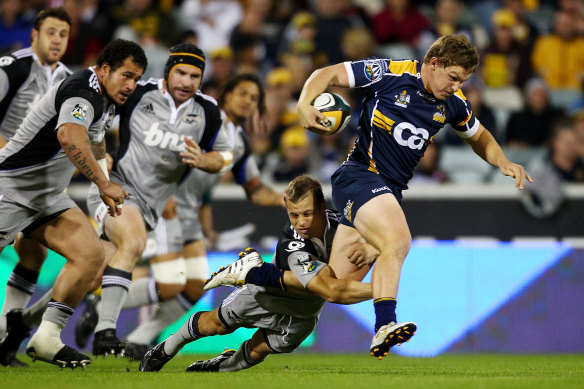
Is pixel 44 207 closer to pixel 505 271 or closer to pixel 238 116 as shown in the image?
pixel 238 116

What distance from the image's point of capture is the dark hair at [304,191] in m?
6.81

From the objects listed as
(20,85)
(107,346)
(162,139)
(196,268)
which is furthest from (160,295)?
(20,85)

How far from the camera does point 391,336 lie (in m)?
5.79

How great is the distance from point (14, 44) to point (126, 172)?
259 inches

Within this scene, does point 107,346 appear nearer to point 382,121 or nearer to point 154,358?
point 154,358

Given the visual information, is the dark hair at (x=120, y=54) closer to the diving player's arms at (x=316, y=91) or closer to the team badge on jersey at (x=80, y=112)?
the team badge on jersey at (x=80, y=112)

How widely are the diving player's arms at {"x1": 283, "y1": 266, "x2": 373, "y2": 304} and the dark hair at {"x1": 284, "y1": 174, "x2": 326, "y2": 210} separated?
556 mm

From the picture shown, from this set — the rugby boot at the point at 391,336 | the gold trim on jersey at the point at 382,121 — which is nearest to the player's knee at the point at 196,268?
the gold trim on jersey at the point at 382,121

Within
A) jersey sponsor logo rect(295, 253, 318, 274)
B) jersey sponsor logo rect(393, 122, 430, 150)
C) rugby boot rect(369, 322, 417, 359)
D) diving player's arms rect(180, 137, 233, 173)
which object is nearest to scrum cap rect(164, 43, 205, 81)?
diving player's arms rect(180, 137, 233, 173)

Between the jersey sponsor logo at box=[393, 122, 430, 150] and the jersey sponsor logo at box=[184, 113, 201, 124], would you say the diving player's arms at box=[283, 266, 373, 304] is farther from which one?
the jersey sponsor logo at box=[184, 113, 201, 124]

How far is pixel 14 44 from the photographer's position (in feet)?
45.3

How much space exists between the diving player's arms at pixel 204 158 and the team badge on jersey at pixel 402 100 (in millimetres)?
1864

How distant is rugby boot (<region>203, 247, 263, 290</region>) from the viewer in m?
6.83

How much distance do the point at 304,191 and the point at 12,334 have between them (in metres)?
2.81
